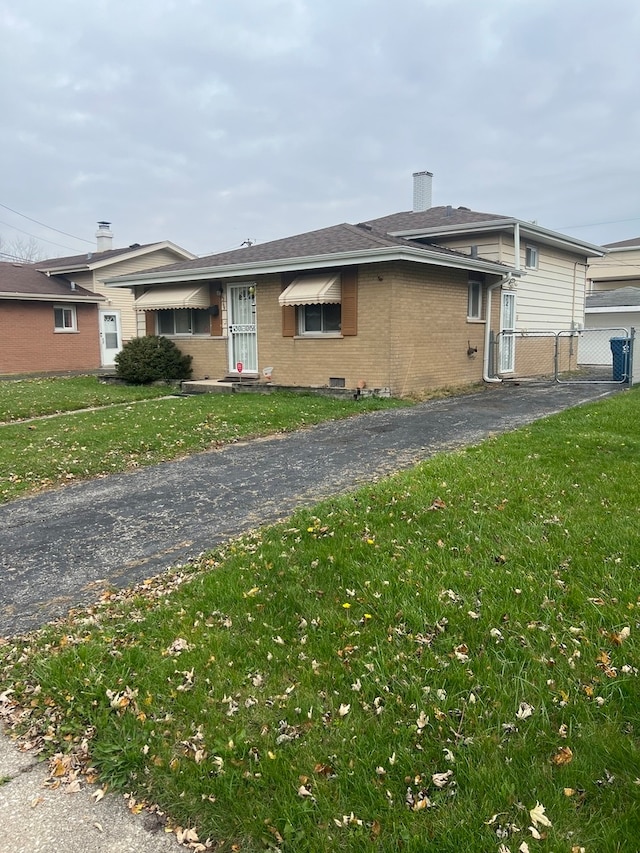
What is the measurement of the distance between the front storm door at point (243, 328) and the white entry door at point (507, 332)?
644 centimetres

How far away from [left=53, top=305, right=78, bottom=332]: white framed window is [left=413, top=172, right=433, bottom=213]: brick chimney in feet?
43.1

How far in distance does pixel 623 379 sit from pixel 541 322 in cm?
403

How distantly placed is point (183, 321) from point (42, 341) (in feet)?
28.9

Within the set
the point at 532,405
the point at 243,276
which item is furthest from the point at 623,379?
the point at 243,276

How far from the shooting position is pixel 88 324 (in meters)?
24.7

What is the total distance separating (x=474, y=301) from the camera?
1573 centimetres

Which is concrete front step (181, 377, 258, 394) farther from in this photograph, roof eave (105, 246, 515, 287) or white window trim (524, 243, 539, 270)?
white window trim (524, 243, 539, 270)

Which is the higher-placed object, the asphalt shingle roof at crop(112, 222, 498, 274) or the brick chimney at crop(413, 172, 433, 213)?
the brick chimney at crop(413, 172, 433, 213)

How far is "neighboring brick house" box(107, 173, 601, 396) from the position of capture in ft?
42.5

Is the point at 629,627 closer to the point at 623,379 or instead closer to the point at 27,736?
the point at 27,736

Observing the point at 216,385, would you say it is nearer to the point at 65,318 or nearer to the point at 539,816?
the point at 65,318

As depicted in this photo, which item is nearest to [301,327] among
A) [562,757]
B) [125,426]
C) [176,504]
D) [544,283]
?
[125,426]

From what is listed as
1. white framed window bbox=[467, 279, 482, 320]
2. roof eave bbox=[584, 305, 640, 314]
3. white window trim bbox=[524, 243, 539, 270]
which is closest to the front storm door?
white framed window bbox=[467, 279, 482, 320]

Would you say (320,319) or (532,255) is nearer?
(320,319)
